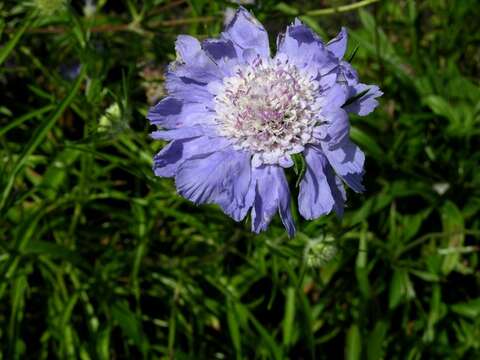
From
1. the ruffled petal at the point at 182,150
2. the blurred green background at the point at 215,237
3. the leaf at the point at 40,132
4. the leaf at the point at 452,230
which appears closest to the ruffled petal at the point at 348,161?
the ruffled petal at the point at 182,150

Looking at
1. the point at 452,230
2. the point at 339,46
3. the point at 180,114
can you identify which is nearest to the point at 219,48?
the point at 180,114

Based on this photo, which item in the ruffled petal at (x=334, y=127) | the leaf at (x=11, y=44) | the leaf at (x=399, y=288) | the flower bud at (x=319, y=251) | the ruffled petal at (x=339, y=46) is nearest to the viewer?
the ruffled petal at (x=334, y=127)

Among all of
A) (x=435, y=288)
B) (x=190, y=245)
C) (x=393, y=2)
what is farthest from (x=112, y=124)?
(x=393, y=2)

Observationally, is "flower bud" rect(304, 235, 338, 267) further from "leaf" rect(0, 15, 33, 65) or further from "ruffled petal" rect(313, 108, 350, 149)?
"leaf" rect(0, 15, 33, 65)

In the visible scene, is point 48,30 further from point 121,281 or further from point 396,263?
point 396,263

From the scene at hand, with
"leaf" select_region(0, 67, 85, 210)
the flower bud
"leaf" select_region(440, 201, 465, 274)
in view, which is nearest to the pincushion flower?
the flower bud

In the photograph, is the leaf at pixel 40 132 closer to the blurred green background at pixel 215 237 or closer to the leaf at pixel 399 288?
the blurred green background at pixel 215 237

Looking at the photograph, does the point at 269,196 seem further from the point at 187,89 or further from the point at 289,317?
the point at 289,317
